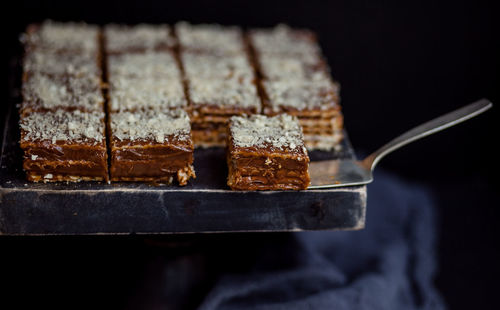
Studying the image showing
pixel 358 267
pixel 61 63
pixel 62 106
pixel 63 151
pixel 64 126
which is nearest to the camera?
pixel 63 151

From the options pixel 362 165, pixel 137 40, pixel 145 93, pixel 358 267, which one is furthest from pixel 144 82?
pixel 358 267

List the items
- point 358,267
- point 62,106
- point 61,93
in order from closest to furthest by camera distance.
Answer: point 62,106 < point 61,93 < point 358,267

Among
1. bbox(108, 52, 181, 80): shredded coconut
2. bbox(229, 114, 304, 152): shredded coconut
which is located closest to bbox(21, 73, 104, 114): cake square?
bbox(108, 52, 181, 80): shredded coconut

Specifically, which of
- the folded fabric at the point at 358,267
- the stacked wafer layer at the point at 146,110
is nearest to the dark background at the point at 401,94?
the folded fabric at the point at 358,267

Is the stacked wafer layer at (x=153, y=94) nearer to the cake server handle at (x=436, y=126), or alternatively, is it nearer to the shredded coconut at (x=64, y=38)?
the shredded coconut at (x=64, y=38)

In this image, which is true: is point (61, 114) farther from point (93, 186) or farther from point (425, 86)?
point (425, 86)

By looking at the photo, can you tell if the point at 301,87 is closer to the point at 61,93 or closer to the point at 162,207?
the point at 162,207

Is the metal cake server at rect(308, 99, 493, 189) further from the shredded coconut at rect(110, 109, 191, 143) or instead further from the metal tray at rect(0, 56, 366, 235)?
the shredded coconut at rect(110, 109, 191, 143)

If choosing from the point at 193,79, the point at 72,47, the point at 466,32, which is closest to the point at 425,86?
the point at 466,32
